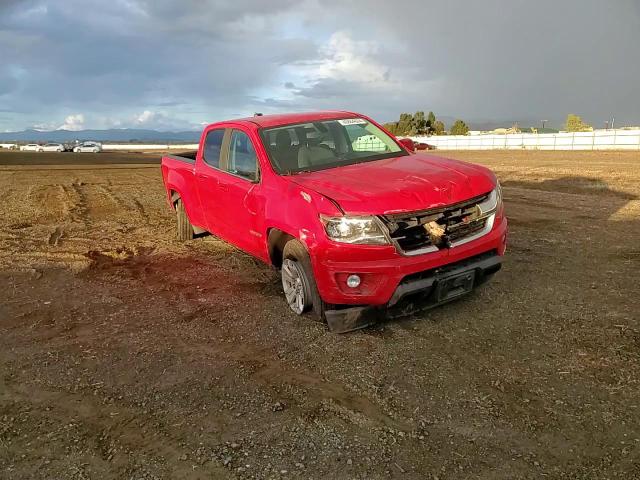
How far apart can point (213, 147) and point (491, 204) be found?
3.22m

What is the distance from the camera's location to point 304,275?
4.10 metres

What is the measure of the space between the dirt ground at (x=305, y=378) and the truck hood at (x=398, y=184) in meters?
1.02

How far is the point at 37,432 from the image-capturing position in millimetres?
2873

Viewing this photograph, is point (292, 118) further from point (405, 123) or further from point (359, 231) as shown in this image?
point (405, 123)

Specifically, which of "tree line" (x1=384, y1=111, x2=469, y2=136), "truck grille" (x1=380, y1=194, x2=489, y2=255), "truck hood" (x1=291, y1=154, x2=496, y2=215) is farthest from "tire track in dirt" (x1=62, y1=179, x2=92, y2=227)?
"tree line" (x1=384, y1=111, x2=469, y2=136)

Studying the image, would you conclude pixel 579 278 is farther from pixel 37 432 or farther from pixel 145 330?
pixel 37 432

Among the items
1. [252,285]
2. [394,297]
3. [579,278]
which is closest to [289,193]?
[394,297]

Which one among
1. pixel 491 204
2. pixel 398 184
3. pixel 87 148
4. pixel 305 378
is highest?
pixel 87 148

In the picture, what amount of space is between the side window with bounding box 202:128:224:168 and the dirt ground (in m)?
1.26

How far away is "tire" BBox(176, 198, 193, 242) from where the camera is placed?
7.24m

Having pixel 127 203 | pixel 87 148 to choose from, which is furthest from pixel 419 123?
pixel 127 203

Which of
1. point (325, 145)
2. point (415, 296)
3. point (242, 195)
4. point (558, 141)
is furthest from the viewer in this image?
point (558, 141)

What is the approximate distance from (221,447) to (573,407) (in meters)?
1.96

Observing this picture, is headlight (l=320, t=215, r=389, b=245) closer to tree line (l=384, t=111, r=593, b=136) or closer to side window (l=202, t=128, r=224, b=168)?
side window (l=202, t=128, r=224, b=168)
